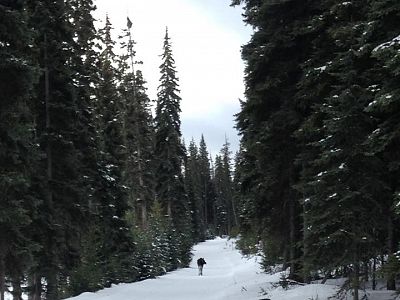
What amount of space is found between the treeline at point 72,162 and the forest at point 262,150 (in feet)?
0.21

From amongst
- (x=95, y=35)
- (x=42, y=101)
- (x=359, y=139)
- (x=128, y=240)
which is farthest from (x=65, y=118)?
(x=95, y=35)

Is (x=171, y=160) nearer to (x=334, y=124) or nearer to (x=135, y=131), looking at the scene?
(x=135, y=131)

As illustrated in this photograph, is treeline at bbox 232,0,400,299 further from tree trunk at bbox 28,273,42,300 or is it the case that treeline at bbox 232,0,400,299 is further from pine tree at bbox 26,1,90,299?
tree trunk at bbox 28,273,42,300

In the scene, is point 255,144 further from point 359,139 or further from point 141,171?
point 141,171

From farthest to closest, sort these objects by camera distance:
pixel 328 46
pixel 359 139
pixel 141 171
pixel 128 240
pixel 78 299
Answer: pixel 141 171, pixel 128 240, pixel 78 299, pixel 328 46, pixel 359 139

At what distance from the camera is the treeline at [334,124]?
9.29 metres

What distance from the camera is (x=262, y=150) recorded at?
1487cm

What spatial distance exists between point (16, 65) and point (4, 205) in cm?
324

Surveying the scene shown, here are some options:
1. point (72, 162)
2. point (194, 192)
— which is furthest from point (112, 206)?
point (194, 192)

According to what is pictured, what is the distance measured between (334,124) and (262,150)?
16.3ft

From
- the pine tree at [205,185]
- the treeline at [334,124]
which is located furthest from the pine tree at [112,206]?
the pine tree at [205,185]

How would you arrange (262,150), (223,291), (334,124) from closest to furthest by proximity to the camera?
(334,124) → (262,150) → (223,291)

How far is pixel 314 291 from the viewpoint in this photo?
477 inches

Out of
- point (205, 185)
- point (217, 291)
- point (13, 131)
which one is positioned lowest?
point (217, 291)
